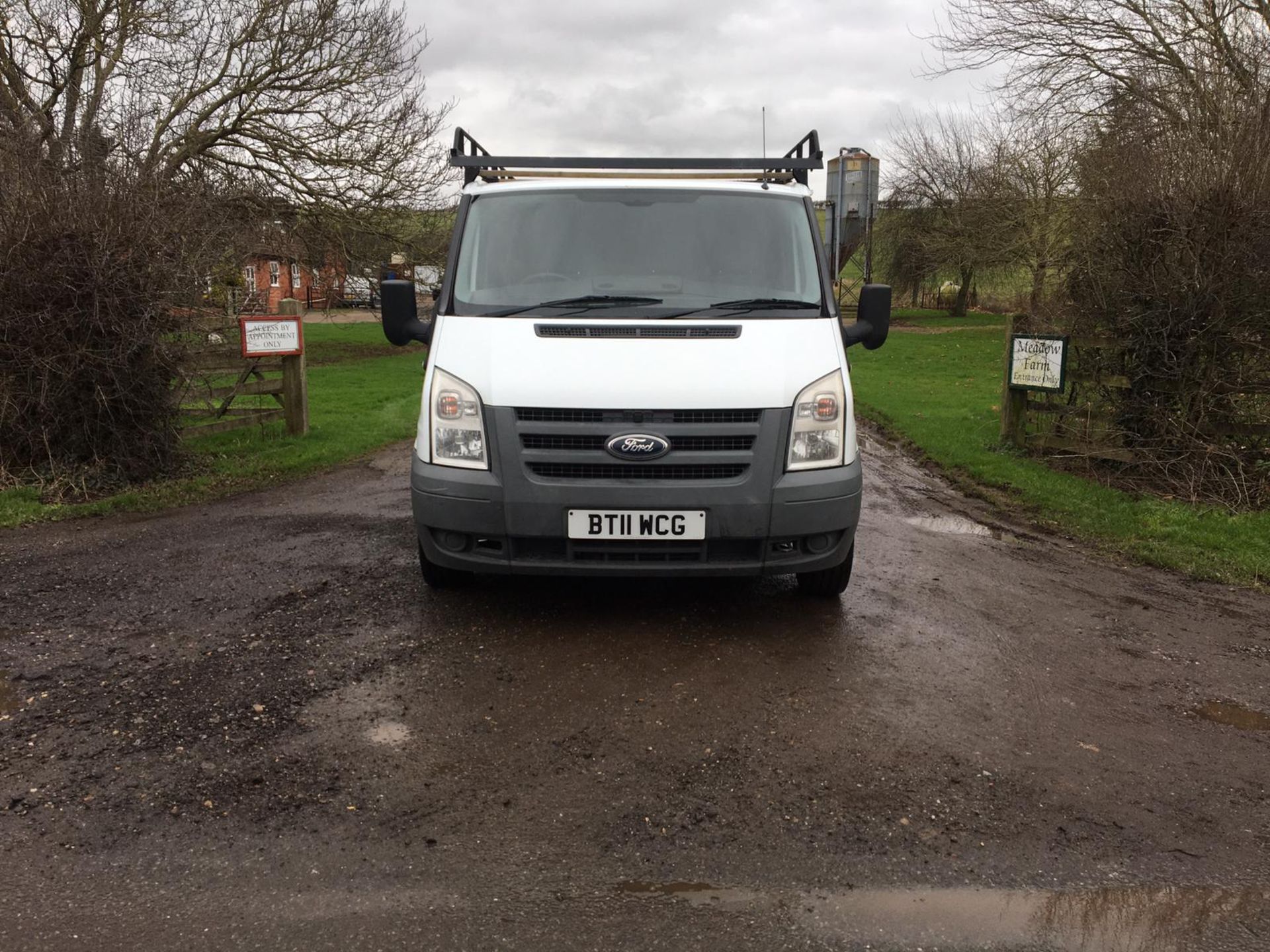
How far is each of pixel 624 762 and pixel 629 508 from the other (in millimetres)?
1407

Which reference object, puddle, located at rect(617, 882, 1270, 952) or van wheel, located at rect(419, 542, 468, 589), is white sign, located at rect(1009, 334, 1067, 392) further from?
puddle, located at rect(617, 882, 1270, 952)

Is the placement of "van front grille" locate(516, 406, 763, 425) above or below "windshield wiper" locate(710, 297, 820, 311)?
below

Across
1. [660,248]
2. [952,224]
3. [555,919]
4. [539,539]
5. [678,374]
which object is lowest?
[555,919]

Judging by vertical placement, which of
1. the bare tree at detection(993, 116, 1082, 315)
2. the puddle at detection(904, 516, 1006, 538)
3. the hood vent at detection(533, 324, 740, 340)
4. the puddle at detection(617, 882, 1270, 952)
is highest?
the bare tree at detection(993, 116, 1082, 315)

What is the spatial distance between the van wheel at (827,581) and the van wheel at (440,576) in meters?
1.95

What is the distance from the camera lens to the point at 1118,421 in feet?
28.8

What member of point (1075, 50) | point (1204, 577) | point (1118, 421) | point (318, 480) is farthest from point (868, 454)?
point (1075, 50)

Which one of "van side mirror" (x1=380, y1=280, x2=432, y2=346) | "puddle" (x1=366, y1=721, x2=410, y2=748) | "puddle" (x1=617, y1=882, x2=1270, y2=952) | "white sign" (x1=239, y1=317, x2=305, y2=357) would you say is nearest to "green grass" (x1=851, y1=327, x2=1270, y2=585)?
"puddle" (x1=617, y1=882, x2=1270, y2=952)

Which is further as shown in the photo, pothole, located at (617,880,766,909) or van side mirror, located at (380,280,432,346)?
van side mirror, located at (380,280,432,346)

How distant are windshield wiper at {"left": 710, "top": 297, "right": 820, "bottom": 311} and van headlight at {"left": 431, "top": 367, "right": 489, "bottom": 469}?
1.46m

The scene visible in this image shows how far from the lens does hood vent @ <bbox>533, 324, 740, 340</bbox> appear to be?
5125 millimetres

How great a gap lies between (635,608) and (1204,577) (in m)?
3.82

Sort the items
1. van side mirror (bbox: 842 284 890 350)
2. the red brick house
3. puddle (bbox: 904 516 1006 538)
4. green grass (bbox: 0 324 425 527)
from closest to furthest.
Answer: van side mirror (bbox: 842 284 890 350)
puddle (bbox: 904 516 1006 538)
green grass (bbox: 0 324 425 527)
the red brick house

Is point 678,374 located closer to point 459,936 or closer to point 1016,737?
point 1016,737
